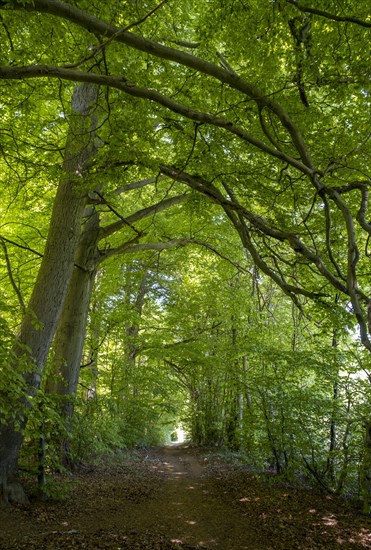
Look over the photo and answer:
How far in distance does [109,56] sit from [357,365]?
6234 mm

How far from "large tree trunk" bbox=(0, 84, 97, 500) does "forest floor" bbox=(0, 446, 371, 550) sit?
0.86 m

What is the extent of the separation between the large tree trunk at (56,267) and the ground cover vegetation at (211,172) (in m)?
0.03

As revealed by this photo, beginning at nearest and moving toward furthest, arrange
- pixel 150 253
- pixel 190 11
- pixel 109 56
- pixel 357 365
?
pixel 109 56, pixel 357 365, pixel 190 11, pixel 150 253

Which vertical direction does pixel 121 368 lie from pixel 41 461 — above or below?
above

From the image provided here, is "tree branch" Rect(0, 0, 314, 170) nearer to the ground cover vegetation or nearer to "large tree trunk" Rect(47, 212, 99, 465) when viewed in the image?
the ground cover vegetation

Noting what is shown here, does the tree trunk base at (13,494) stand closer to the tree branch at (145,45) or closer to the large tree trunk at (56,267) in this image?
the large tree trunk at (56,267)

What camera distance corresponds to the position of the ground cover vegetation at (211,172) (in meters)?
3.72

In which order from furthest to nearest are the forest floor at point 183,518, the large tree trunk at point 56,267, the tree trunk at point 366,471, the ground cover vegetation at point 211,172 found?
the tree trunk at point 366,471 → the large tree trunk at point 56,267 → the forest floor at point 183,518 → the ground cover vegetation at point 211,172

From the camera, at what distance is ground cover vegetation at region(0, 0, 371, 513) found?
3.72m

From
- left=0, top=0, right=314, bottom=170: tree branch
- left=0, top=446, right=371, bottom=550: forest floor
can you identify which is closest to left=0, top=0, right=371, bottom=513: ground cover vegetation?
left=0, top=0, right=314, bottom=170: tree branch

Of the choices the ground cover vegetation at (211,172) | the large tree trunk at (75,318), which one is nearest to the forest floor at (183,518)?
the ground cover vegetation at (211,172)

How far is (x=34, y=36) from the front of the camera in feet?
15.8

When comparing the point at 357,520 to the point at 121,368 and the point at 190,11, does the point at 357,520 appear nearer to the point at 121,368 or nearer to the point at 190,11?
the point at 121,368

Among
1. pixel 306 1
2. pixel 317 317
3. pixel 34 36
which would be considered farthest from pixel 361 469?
pixel 34 36
